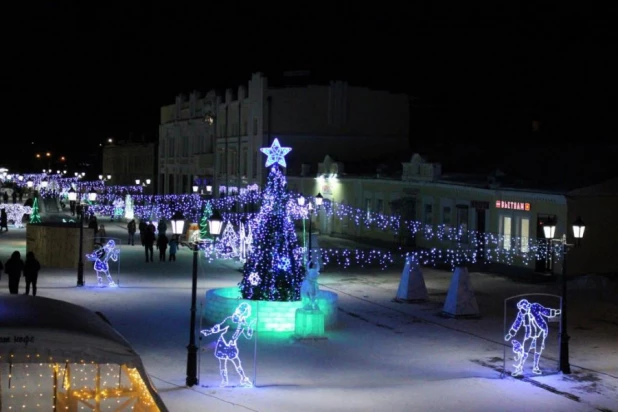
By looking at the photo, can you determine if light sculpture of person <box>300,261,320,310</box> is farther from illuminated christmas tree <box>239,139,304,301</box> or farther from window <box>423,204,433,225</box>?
window <box>423,204,433,225</box>

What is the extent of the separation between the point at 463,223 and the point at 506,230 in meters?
3.49

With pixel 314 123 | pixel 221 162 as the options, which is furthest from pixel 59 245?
pixel 221 162

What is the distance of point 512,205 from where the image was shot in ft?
112

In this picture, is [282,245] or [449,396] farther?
[282,245]

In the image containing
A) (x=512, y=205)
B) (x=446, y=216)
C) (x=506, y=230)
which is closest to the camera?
(x=512, y=205)

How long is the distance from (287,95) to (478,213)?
21.7 metres

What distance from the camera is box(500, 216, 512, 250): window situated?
34.5 metres

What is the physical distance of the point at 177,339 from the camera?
1916 cm

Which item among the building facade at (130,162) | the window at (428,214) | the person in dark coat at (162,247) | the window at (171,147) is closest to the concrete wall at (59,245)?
the person in dark coat at (162,247)

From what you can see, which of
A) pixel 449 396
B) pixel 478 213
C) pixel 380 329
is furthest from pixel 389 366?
pixel 478 213

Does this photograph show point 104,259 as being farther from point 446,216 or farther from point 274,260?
point 446,216

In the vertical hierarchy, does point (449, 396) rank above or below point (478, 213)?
below

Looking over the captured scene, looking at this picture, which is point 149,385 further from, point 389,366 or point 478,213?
point 478,213

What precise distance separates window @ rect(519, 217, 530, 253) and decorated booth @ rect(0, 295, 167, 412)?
26180 mm
